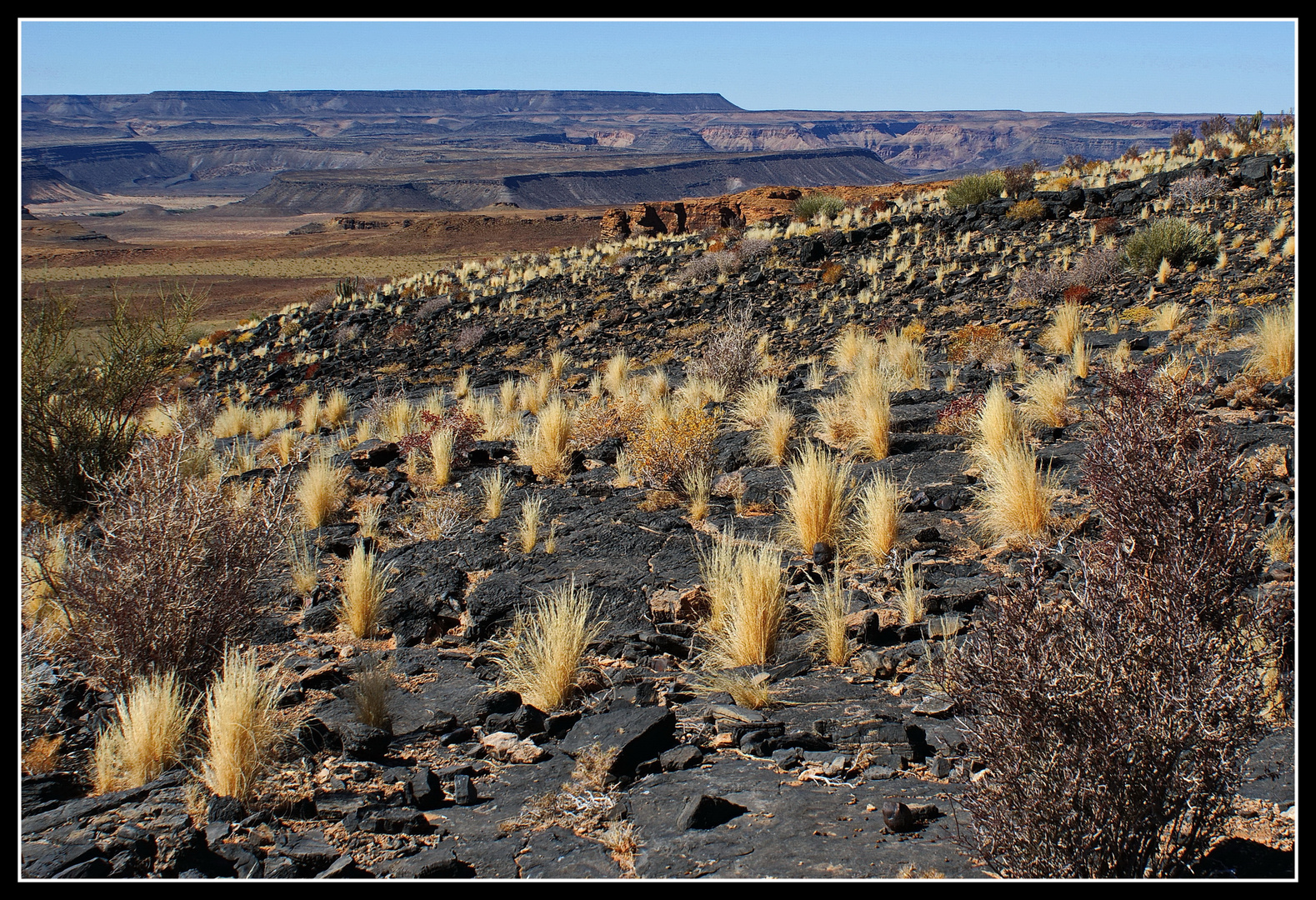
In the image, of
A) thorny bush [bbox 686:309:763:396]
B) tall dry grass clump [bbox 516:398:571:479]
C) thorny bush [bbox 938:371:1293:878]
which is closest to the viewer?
thorny bush [bbox 938:371:1293:878]

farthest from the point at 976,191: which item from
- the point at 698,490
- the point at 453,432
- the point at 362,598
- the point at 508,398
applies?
the point at 362,598

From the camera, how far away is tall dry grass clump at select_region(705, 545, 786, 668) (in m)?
4.32

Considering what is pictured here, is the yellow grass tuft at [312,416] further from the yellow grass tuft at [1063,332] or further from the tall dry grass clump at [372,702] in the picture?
the yellow grass tuft at [1063,332]

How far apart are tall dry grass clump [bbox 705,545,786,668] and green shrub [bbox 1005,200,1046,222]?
17472mm

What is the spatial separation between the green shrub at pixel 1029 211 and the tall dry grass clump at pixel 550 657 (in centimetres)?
1809

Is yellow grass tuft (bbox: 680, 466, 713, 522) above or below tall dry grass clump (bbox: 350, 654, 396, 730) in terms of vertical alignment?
above

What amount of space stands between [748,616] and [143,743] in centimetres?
264

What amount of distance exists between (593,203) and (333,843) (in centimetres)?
12947

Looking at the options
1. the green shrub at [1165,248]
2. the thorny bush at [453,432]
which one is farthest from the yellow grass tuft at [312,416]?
the green shrub at [1165,248]

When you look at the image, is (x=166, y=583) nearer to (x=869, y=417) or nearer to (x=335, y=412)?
(x=869, y=417)

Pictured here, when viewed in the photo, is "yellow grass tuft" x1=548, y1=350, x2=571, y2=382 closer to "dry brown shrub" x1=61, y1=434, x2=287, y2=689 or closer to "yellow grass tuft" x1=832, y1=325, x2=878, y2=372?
"yellow grass tuft" x1=832, y1=325, x2=878, y2=372

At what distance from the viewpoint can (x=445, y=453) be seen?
7.96 metres

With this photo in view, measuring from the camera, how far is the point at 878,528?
5.38m

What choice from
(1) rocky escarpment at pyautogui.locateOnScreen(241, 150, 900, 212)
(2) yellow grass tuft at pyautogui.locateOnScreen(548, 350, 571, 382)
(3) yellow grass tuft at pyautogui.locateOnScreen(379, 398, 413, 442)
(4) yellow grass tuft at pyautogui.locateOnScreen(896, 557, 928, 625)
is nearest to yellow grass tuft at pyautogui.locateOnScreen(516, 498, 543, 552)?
(4) yellow grass tuft at pyautogui.locateOnScreen(896, 557, 928, 625)
